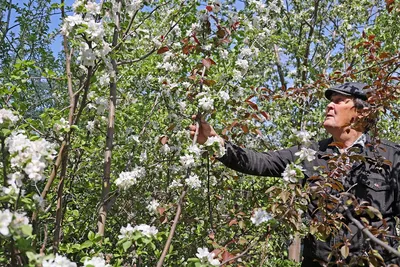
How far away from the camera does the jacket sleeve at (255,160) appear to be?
276cm

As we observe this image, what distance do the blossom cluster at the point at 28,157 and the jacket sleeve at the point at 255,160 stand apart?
4.26 feet

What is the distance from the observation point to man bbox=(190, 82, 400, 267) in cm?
253

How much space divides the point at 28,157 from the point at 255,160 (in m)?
1.57

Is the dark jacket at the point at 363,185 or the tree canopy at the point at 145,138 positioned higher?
the tree canopy at the point at 145,138

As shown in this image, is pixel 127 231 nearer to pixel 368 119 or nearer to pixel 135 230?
pixel 135 230

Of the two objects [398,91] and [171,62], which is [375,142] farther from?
[171,62]

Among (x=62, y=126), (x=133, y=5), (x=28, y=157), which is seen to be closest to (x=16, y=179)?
(x=28, y=157)

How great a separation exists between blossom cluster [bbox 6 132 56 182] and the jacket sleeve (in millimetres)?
1299

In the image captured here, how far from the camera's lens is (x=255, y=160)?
2850 mm

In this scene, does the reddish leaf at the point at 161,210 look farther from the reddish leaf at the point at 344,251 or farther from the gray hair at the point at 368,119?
the gray hair at the point at 368,119

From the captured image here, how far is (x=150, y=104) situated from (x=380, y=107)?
2288 mm

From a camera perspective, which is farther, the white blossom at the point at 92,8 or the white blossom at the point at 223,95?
the white blossom at the point at 223,95

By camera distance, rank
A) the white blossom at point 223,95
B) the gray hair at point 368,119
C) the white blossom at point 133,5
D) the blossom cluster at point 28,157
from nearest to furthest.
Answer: the blossom cluster at point 28,157
the gray hair at point 368,119
the white blossom at point 133,5
the white blossom at point 223,95

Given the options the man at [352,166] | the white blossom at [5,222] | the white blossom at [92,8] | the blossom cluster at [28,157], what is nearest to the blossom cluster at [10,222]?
the white blossom at [5,222]
